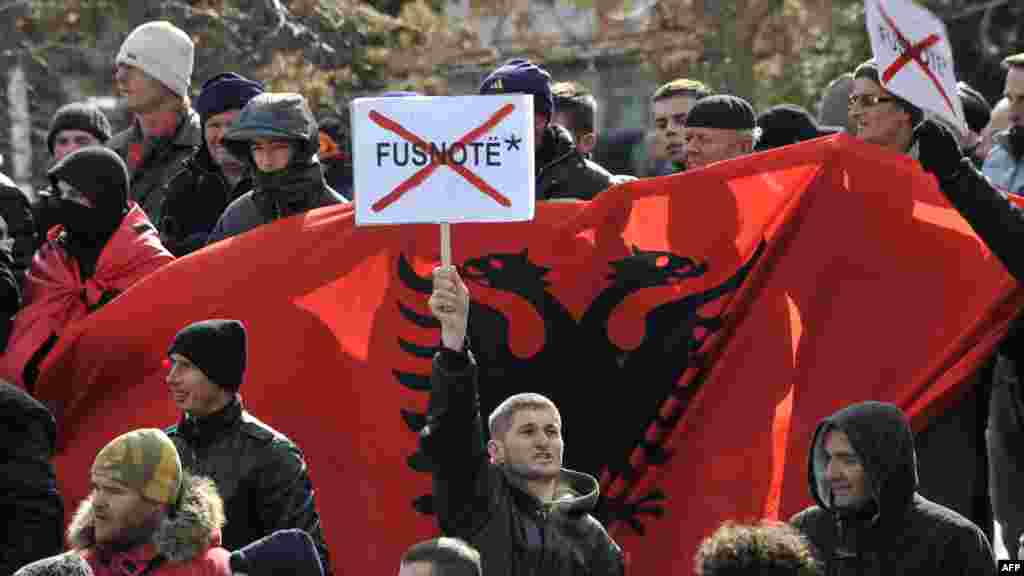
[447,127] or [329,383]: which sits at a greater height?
[447,127]

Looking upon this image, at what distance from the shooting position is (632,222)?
363 inches

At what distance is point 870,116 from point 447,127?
194 centimetres

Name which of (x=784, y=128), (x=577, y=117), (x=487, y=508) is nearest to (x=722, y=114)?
(x=784, y=128)

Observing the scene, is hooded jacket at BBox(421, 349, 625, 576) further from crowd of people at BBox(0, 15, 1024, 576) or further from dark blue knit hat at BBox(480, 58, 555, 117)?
dark blue knit hat at BBox(480, 58, 555, 117)

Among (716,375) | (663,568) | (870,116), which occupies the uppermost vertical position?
(870,116)

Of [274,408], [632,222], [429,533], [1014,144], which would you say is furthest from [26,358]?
[1014,144]

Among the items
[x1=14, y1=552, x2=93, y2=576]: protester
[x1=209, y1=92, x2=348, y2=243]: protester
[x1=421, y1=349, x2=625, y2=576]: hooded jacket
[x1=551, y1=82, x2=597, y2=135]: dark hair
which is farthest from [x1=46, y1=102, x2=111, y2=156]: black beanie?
[x1=14, y1=552, x2=93, y2=576]: protester

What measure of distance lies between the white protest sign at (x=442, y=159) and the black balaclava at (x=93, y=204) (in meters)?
1.54

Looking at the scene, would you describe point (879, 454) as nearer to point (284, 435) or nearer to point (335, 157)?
point (284, 435)

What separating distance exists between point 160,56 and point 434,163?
3139 millimetres

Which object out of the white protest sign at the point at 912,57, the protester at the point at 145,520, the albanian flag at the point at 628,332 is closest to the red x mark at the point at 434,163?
the albanian flag at the point at 628,332

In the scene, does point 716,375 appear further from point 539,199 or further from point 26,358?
point 26,358

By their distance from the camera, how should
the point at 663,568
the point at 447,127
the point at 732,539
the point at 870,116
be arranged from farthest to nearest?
the point at 870,116
the point at 663,568
the point at 447,127
the point at 732,539

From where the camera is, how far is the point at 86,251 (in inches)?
371
